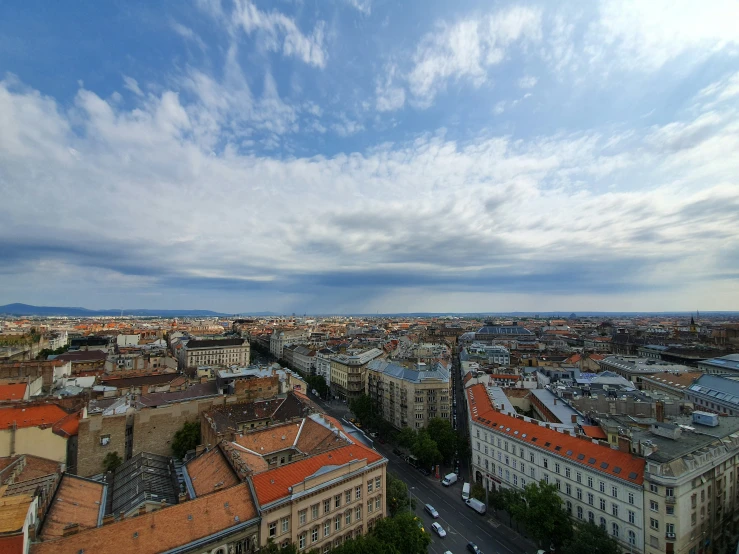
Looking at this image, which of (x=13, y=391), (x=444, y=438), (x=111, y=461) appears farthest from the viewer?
(x=13, y=391)

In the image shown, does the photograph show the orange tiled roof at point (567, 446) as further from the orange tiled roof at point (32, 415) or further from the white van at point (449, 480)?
the orange tiled roof at point (32, 415)

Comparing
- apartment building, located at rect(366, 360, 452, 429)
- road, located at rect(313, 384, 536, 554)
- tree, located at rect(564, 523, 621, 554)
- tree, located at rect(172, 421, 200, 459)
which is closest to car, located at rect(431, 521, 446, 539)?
road, located at rect(313, 384, 536, 554)

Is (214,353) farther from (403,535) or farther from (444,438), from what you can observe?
(403,535)

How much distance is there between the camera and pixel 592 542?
40.4 meters

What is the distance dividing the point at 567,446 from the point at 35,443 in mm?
73475

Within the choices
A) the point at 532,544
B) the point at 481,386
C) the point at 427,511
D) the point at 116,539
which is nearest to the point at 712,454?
the point at 532,544

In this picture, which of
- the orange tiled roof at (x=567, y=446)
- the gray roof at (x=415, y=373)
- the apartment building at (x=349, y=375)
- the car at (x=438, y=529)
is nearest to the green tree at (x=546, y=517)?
the orange tiled roof at (x=567, y=446)

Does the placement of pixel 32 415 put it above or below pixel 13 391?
below

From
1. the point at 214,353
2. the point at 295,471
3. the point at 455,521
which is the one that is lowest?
the point at 455,521

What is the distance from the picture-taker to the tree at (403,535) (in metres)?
37.9

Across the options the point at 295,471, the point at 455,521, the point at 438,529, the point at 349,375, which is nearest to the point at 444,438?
the point at 455,521

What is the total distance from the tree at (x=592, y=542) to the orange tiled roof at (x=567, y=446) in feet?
21.4

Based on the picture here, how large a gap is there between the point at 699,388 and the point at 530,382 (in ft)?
113

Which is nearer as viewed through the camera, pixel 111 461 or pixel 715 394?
pixel 111 461
